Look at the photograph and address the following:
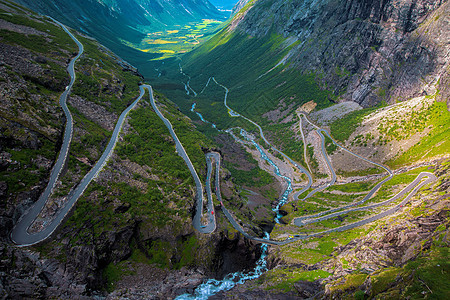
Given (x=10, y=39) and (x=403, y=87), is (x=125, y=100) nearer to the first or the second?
(x=10, y=39)

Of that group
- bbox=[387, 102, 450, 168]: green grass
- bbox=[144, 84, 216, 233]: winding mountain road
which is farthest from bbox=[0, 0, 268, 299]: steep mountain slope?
bbox=[387, 102, 450, 168]: green grass

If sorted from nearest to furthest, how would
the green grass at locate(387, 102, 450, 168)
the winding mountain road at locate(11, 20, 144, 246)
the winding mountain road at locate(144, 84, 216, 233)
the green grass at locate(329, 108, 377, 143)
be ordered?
the winding mountain road at locate(11, 20, 144, 246) < the winding mountain road at locate(144, 84, 216, 233) < the green grass at locate(387, 102, 450, 168) < the green grass at locate(329, 108, 377, 143)

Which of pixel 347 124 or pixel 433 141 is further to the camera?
pixel 347 124

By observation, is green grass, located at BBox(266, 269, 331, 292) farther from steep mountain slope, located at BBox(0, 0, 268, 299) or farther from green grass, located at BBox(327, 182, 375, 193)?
green grass, located at BBox(327, 182, 375, 193)

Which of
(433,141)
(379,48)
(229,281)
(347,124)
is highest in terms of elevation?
(379,48)

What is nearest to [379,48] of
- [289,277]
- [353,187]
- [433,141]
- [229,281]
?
[433,141]

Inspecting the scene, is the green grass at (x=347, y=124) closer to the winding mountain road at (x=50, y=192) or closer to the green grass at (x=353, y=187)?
the green grass at (x=353, y=187)

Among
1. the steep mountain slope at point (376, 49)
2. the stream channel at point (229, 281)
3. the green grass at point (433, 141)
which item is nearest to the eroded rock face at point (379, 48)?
the steep mountain slope at point (376, 49)

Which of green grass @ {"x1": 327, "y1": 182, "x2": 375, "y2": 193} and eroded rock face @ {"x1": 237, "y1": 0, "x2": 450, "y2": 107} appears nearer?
green grass @ {"x1": 327, "y1": 182, "x2": 375, "y2": 193}

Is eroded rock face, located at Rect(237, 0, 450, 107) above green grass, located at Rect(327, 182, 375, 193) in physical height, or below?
above

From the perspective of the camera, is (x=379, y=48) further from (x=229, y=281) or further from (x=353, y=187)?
(x=229, y=281)
